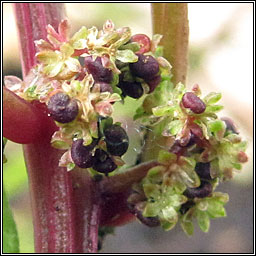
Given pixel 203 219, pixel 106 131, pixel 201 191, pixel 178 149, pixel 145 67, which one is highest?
pixel 145 67

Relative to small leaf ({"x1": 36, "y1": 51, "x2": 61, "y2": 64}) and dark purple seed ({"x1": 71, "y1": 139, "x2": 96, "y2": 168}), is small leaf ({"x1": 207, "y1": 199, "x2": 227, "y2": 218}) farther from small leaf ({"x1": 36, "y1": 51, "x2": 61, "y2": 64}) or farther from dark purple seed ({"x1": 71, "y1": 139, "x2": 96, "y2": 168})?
small leaf ({"x1": 36, "y1": 51, "x2": 61, "y2": 64})

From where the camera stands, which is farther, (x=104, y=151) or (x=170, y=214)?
(x=170, y=214)

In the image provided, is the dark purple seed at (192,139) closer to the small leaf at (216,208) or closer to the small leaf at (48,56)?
the small leaf at (216,208)

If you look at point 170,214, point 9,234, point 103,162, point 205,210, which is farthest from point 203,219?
point 9,234

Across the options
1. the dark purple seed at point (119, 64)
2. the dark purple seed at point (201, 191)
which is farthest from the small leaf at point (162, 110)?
the dark purple seed at point (201, 191)

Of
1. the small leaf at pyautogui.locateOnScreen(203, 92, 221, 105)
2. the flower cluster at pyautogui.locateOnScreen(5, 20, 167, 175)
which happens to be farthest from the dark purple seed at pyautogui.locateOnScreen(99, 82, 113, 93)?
the small leaf at pyautogui.locateOnScreen(203, 92, 221, 105)

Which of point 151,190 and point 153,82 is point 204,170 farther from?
point 153,82

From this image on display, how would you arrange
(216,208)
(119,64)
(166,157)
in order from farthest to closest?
(216,208), (166,157), (119,64)

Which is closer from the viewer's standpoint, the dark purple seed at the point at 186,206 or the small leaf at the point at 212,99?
the small leaf at the point at 212,99
